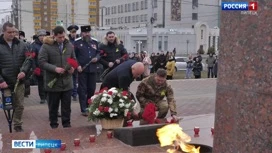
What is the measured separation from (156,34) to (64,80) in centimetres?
5447

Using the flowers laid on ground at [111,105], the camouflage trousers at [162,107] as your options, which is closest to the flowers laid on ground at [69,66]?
the flowers laid on ground at [111,105]

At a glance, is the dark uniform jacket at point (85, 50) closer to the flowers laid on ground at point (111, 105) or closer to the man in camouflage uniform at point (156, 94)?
the man in camouflage uniform at point (156, 94)

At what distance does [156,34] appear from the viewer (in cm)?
5988

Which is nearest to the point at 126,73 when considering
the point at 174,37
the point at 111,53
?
the point at 111,53

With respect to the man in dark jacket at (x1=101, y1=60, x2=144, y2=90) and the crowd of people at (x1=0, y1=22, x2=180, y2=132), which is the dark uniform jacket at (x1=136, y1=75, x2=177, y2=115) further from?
the man in dark jacket at (x1=101, y1=60, x2=144, y2=90)

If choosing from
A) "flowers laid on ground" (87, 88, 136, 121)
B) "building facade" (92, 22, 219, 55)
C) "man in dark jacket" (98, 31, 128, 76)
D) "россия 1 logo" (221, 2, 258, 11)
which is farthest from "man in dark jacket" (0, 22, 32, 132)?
"building facade" (92, 22, 219, 55)

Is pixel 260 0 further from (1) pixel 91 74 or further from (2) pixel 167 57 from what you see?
(2) pixel 167 57

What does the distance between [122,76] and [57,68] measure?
950mm

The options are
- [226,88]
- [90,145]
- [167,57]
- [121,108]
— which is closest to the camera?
[226,88]

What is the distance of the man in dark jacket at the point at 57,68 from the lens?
19.2ft

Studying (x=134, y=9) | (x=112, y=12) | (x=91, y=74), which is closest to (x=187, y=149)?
(x=91, y=74)

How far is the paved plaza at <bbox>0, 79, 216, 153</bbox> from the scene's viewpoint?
4711 millimetres

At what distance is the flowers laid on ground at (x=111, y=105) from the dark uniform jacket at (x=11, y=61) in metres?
1.18

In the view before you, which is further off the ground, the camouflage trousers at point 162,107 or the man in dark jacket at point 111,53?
the man in dark jacket at point 111,53
